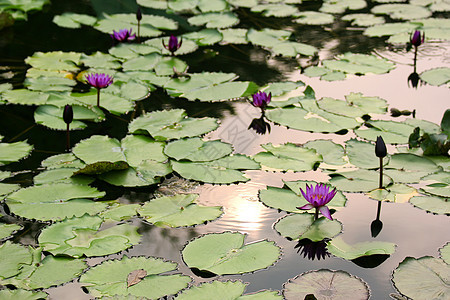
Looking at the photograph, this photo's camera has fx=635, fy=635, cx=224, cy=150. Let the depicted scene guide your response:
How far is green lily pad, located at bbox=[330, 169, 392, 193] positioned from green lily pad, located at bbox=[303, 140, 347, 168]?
0.32ft

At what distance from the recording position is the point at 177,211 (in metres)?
2.51

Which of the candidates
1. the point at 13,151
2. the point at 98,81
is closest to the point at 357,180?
the point at 98,81

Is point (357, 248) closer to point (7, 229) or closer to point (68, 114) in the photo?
point (7, 229)

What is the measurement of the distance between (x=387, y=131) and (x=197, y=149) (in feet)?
3.15

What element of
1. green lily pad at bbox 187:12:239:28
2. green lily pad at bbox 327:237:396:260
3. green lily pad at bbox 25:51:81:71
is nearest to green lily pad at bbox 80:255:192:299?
green lily pad at bbox 327:237:396:260

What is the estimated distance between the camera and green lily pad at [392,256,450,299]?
6.63ft

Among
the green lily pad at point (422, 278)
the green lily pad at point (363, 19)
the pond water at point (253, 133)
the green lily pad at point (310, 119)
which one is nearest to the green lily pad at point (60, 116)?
the pond water at point (253, 133)

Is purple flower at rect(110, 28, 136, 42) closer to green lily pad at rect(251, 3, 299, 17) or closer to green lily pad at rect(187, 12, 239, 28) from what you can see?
green lily pad at rect(187, 12, 239, 28)

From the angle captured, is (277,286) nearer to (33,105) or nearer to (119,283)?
(119,283)

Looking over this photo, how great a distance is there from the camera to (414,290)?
2.04 metres

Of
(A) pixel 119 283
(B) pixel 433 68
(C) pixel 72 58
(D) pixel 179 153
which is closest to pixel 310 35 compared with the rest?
(B) pixel 433 68

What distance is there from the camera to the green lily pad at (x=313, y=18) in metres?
4.77

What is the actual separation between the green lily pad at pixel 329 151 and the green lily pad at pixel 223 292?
38.1 inches

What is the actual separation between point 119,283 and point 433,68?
8.59ft
